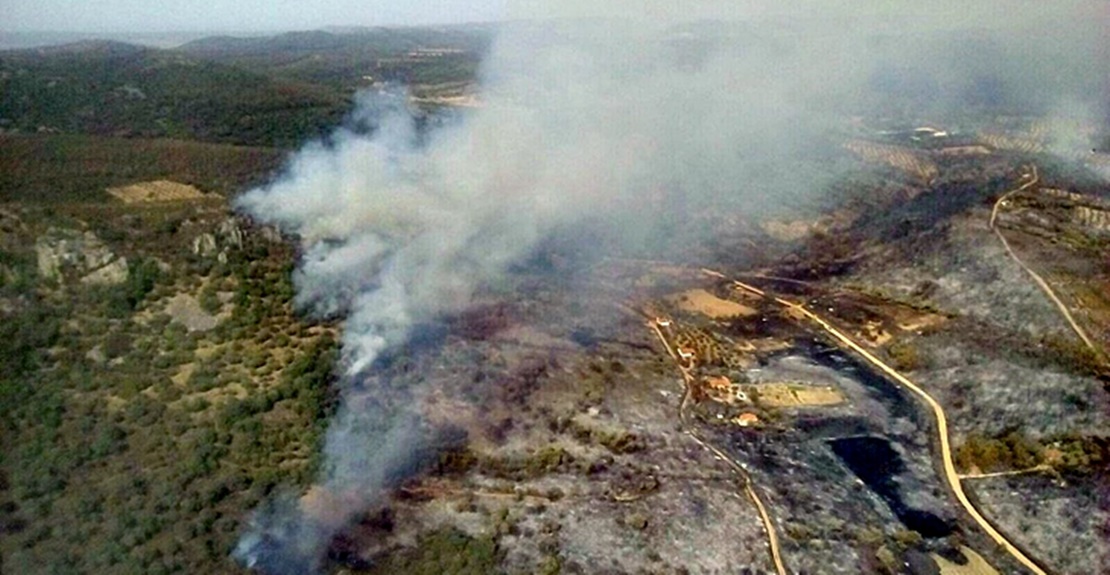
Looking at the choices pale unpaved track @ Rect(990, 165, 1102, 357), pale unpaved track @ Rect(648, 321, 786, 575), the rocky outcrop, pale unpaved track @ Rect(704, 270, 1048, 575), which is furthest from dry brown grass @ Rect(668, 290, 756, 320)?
the rocky outcrop

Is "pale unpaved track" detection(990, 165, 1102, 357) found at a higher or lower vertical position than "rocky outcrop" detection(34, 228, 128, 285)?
lower

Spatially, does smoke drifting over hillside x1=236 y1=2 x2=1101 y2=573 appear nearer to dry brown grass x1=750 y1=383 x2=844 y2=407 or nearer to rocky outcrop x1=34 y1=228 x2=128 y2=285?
Answer: rocky outcrop x1=34 y1=228 x2=128 y2=285

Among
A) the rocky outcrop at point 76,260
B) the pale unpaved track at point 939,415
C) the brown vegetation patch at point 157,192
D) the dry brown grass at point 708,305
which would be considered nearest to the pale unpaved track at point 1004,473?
the pale unpaved track at point 939,415

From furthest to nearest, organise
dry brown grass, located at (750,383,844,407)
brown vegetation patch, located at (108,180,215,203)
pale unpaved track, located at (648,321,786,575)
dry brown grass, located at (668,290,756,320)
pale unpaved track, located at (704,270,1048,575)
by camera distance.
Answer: brown vegetation patch, located at (108,180,215,203) < dry brown grass, located at (668,290,756,320) < dry brown grass, located at (750,383,844,407) < pale unpaved track, located at (704,270,1048,575) < pale unpaved track, located at (648,321,786,575)

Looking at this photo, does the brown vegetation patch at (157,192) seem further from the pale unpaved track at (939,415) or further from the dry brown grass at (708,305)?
the pale unpaved track at (939,415)

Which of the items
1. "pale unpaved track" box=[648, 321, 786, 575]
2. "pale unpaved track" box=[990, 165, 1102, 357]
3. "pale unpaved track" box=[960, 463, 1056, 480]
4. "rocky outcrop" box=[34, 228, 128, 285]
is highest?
"rocky outcrop" box=[34, 228, 128, 285]

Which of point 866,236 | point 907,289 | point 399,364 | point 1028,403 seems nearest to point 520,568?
point 399,364

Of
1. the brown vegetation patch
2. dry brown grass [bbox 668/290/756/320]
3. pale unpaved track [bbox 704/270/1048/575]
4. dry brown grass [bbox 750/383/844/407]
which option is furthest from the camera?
the brown vegetation patch
